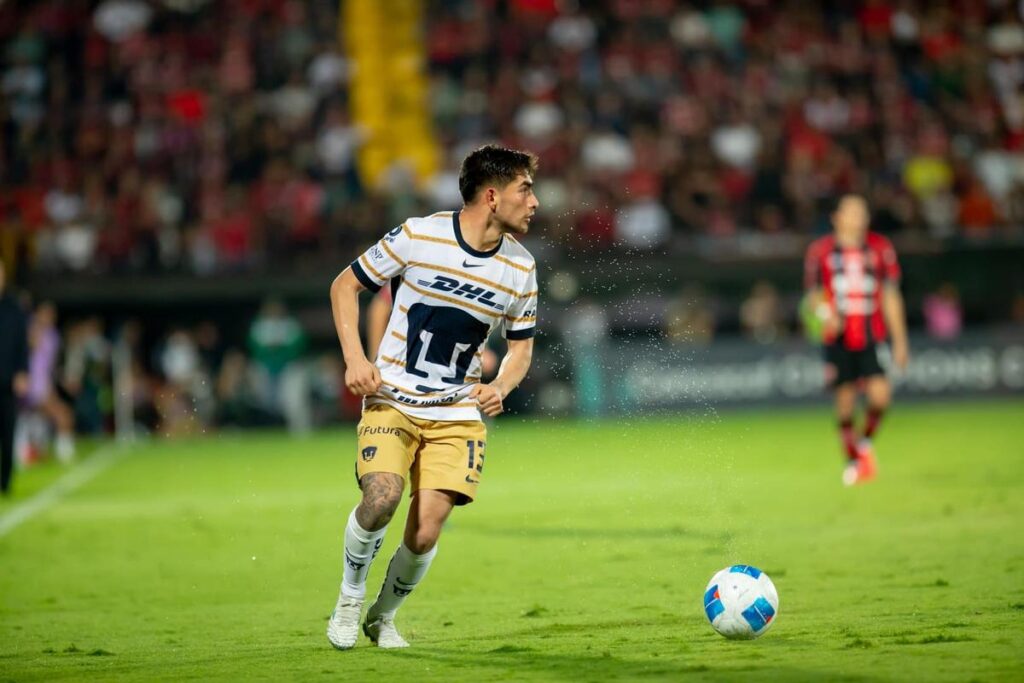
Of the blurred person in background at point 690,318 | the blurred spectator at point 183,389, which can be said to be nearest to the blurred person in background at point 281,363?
the blurred spectator at point 183,389

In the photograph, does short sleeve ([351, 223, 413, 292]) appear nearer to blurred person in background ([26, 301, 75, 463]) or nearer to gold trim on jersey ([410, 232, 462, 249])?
gold trim on jersey ([410, 232, 462, 249])

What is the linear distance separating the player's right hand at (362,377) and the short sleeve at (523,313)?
2.66 feet

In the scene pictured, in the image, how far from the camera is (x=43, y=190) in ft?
88.4

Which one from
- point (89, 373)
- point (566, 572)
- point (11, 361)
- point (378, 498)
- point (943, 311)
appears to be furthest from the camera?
point (943, 311)

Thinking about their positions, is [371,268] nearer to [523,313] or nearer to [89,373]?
[523,313]

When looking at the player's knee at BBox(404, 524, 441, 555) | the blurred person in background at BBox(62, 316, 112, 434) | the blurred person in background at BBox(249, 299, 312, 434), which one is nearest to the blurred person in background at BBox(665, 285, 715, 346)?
the blurred person in background at BBox(249, 299, 312, 434)

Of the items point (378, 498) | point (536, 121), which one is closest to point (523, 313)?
point (378, 498)

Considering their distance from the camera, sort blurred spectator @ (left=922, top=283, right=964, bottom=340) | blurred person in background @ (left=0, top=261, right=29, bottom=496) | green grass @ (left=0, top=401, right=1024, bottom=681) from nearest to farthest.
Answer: green grass @ (left=0, top=401, right=1024, bottom=681) → blurred person in background @ (left=0, top=261, right=29, bottom=496) → blurred spectator @ (left=922, top=283, right=964, bottom=340)

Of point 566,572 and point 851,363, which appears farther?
point 851,363

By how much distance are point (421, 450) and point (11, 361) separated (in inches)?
391

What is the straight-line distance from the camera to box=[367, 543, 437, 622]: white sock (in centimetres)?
735

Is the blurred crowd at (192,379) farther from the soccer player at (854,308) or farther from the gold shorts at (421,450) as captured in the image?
the gold shorts at (421,450)

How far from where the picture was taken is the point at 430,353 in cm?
745

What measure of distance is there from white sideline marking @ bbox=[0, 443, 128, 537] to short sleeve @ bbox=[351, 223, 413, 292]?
7.16m
